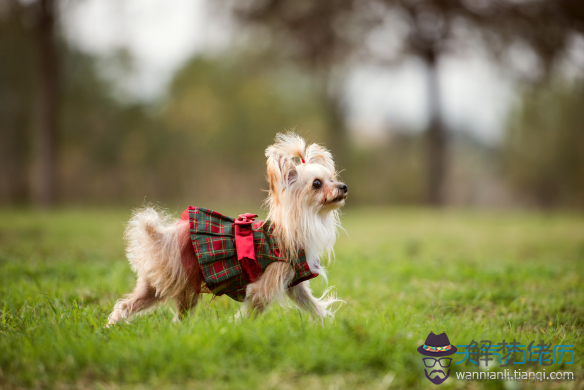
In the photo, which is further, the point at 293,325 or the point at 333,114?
the point at 333,114

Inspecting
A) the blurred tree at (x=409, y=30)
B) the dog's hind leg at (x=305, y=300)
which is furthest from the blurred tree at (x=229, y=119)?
the dog's hind leg at (x=305, y=300)

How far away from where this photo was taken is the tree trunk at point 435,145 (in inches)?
671

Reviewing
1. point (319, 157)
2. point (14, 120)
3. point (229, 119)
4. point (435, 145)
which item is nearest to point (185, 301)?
point (319, 157)

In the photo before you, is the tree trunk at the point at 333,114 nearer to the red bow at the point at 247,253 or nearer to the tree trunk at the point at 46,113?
the tree trunk at the point at 46,113

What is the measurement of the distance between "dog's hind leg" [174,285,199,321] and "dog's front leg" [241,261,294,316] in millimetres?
459

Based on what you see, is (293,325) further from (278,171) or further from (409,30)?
(409,30)

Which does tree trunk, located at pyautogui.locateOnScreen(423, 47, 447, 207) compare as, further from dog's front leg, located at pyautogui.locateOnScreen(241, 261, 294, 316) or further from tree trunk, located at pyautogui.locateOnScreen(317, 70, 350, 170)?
dog's front leg, located at pyautogui.locateOnScreen(241, 261, 294, 316)

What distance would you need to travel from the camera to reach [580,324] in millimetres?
3887

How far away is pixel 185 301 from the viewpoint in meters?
3.47

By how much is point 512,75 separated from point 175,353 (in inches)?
629

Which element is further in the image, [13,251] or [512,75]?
[512,75]

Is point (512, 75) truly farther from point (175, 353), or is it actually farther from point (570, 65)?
point (175, 353)

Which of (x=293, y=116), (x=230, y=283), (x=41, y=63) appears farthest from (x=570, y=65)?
(x=41, y=63)

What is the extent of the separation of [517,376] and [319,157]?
2.18 m
